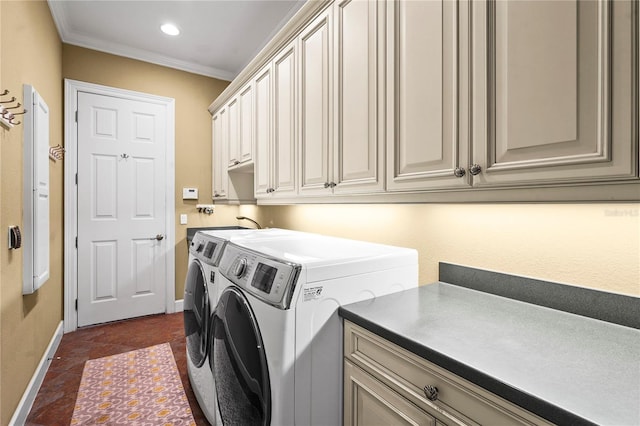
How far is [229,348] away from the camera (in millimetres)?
1389

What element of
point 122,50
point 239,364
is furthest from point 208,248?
point 122,50

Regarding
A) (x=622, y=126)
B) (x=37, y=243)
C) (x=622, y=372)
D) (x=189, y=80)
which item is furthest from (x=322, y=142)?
(x=189, y=80)

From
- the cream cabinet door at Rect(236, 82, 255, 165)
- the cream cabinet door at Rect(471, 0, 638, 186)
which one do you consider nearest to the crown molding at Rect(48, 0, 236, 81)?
the cream cabinet door at Rect(236, 82, 255, 165)

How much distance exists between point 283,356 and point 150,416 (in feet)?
4.46

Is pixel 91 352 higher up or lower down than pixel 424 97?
lower down

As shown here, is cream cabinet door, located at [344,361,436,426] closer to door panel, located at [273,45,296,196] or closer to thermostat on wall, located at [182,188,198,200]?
door panel, located at [273,45,296,196]

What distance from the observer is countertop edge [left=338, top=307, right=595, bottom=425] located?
0.60 metres

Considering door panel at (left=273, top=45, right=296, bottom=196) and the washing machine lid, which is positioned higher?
door panel at (left=273, top=45, right=296, bottom=196)

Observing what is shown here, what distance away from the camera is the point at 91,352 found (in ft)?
8.64

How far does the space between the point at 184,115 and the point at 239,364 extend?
3.10 m

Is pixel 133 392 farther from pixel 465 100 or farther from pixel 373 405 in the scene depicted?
pixel 465 100

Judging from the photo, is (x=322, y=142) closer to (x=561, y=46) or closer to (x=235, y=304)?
(x=235, y=304)

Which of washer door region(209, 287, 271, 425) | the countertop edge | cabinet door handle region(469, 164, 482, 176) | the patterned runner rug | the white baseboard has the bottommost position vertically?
the patterned runner rug

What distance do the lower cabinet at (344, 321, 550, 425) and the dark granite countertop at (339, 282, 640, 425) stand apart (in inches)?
1.4
